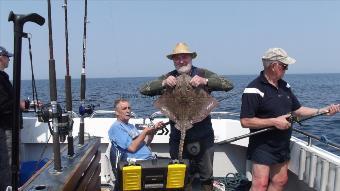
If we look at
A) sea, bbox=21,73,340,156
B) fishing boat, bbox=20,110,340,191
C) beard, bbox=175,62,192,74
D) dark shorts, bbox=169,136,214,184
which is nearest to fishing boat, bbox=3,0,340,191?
fishing boat, bbox=20,110,340,191

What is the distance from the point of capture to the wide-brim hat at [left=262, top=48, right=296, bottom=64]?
4.02 m

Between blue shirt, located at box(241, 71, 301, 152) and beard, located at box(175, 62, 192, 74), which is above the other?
beard, located at box(175, 62, 192, 74)

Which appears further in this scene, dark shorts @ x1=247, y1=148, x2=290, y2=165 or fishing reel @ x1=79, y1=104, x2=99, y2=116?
dark shorts @ x1=247, y1=148, x2=290, y2=165

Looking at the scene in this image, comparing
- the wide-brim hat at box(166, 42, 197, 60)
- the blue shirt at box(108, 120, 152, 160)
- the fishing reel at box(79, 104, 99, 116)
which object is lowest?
the blue shirt at box(108, 120, 152, 160)

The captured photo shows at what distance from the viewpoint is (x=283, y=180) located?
14.4ft

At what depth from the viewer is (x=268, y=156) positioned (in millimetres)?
4203

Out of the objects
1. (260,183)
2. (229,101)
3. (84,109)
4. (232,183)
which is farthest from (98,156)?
(229,101)

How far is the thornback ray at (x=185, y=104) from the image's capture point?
13.4 feet

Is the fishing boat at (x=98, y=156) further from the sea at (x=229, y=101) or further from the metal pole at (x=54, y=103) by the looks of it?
the sea at (x=229, y=101)

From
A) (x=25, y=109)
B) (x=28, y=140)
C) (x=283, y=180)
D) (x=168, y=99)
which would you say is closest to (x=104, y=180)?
(x=28, y=140)

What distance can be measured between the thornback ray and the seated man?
1.06 ft

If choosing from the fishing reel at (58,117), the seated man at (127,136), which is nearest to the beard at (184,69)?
the seated man at (127,136)

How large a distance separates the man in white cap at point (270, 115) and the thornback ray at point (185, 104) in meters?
0.44

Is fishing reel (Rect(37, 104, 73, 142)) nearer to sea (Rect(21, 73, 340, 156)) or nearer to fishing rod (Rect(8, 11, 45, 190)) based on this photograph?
sea (Rect(21, 73, 340, 156))
